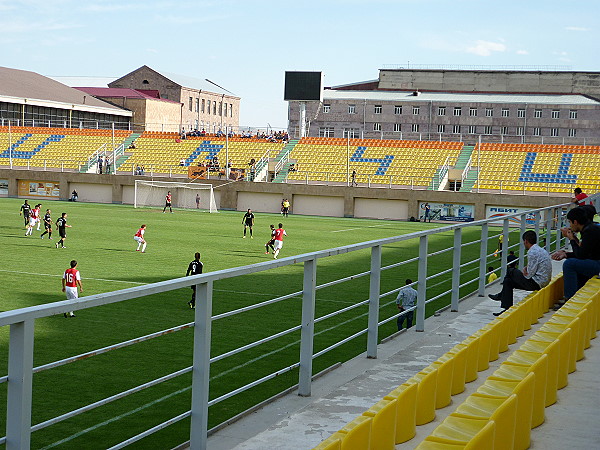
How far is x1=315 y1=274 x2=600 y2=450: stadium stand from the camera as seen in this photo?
4008 mm

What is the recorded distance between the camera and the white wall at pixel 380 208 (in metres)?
56.9

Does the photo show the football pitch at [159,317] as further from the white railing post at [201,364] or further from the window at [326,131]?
the window at [326,131]

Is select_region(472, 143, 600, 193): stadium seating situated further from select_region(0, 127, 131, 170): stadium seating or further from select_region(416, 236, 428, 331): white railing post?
select_region(416, 236, 428, 331): white railing post

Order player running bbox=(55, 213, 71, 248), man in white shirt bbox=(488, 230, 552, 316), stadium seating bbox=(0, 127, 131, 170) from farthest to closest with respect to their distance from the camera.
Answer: stadium seating bbox=(0, 127, 131, 170), player running bbox=(55, 213, 71, 248), man in white shirt bbox=(488, 230, 552, 316)

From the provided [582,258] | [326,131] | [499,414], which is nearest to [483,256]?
[582,258]

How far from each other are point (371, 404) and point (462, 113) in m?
80.4

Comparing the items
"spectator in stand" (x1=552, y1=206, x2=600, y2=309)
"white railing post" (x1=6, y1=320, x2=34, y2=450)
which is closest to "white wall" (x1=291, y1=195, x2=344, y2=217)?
"spectator in stand" (x1=552, y1=206, x2=600, y2=309)

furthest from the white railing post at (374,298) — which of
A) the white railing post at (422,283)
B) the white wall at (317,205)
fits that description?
the white wall at (317,205)

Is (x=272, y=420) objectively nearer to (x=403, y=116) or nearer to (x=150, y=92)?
(x=403, y=116)

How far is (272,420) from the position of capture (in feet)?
19.9

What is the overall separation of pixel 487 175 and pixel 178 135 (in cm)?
2894

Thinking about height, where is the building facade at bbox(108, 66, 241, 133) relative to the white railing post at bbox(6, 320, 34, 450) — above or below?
above

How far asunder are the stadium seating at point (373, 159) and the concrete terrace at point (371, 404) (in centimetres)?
5138

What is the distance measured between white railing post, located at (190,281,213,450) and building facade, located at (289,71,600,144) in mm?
75999
